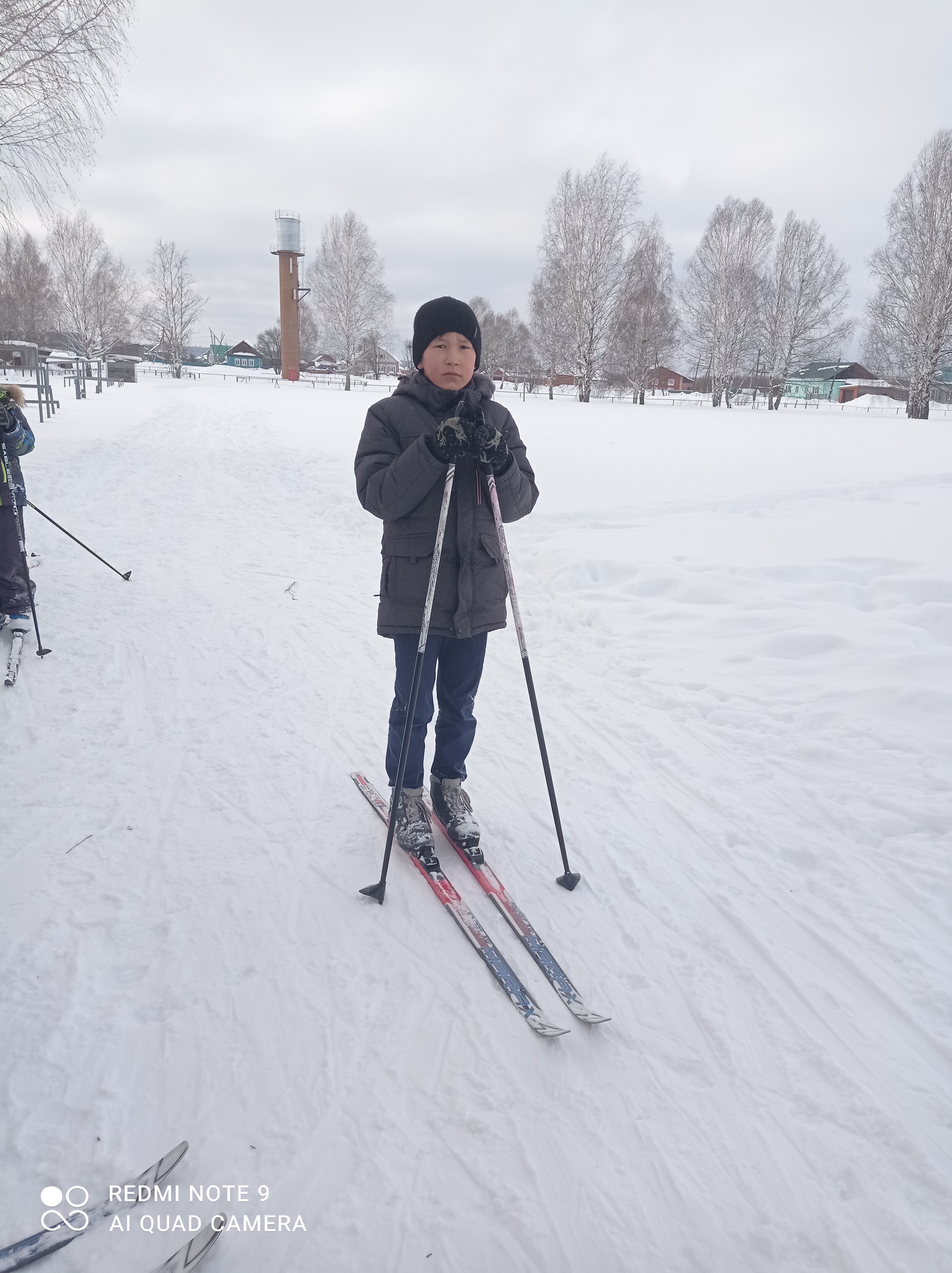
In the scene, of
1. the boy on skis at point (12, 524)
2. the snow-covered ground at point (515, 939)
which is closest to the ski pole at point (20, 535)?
the boy on skis at point (12, 524)

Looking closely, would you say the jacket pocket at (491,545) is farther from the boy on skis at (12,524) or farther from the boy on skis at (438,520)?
the boy on skis at (12,524)

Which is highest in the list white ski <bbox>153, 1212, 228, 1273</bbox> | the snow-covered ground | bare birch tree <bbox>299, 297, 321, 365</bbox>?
bare birch tree <bbox>299, 297, 321, 365</bbox>

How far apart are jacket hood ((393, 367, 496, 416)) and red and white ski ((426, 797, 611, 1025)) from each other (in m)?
1.70

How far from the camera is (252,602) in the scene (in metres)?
5.51

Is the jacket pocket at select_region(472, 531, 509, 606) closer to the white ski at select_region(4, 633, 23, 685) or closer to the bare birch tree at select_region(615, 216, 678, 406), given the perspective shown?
the white ski at select_region(4, 633, 23, 685)

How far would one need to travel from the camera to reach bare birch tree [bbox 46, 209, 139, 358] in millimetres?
42219

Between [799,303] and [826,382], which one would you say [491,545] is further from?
[826,382]

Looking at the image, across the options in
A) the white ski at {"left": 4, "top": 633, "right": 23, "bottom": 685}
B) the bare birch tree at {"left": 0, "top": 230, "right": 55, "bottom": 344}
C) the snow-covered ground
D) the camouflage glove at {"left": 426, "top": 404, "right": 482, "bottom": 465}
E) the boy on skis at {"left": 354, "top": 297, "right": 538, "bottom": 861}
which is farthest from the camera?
the bare birch tree at {"left": 0, "top": 230, "right": 55, "bottom": 344}

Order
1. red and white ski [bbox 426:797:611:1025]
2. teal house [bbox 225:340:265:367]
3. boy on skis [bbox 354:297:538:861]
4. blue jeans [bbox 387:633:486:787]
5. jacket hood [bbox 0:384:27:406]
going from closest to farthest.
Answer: red and white ski [bbox 426:797:611:1025] → boy on skis [bbox 354:297:538:861] → blue jeans [bbox 387:633:486:787] → jacket hood [bbox 0:384:27:406] → teal house [bbox 225:340:265:367]

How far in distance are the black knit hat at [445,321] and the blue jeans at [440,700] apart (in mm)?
1080

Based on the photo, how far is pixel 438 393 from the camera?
2512 mm

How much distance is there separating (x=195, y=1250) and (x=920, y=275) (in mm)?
34738

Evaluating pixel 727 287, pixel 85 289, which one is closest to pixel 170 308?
pixel 85 289

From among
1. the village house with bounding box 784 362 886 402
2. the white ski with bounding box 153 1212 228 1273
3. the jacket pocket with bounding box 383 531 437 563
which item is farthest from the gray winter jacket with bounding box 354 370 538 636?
the village house with bounding box 784 362 886 402
